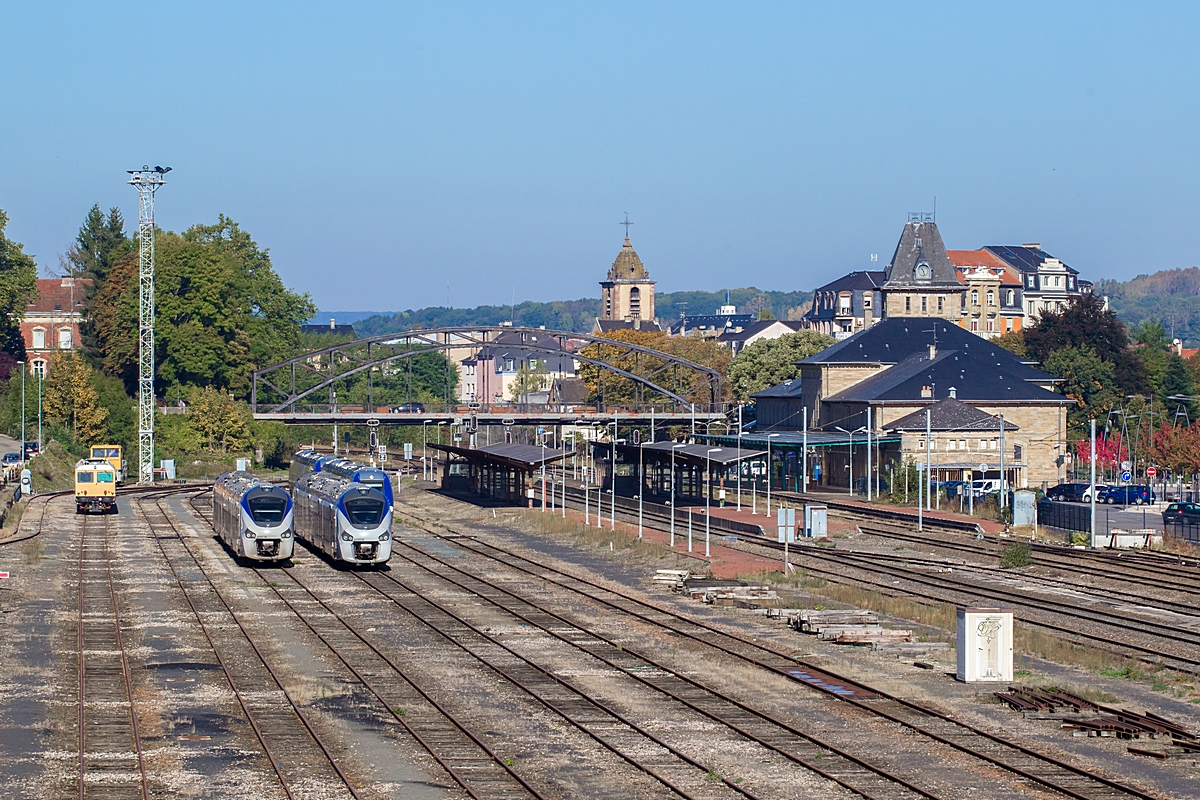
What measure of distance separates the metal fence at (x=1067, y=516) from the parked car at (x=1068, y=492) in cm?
1240

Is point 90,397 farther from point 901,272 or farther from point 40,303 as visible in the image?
point 901,272

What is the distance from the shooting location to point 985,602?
132 feet

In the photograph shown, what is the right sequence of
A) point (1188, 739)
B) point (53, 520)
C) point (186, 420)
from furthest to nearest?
point (186, 420) → point (53, 520) → point (1188, 739)

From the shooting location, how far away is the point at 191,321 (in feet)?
396

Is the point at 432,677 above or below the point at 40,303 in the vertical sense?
below

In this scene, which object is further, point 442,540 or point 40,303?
point 40,303

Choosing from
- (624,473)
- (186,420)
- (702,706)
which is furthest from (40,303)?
(702,706)

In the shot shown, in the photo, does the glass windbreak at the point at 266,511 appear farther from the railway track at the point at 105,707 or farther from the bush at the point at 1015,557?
the bush at the point at 1015,557

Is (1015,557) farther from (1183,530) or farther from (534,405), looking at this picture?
(534,405)

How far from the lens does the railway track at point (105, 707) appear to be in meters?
20.2

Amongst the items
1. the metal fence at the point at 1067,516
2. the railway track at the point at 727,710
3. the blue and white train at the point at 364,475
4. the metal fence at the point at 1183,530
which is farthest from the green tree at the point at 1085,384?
the railway track at the point at 727,710

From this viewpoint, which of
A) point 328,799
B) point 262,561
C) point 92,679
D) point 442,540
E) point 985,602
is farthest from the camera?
point 442,540

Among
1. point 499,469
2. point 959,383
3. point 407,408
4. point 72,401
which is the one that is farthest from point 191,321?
point 959,383

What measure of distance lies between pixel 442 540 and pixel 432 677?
33326mm
